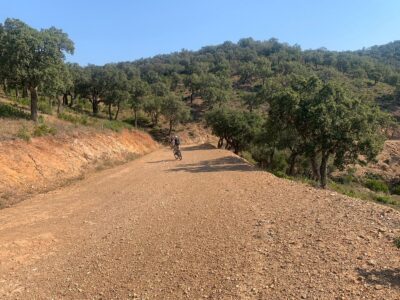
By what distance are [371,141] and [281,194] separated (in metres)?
12.1

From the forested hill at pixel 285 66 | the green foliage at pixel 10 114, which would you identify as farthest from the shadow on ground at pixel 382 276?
the forested hill at pixel 285 66

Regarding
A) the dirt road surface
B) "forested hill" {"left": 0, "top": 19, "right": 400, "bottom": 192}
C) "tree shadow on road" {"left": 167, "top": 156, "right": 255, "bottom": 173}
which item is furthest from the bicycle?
the dirt road surface

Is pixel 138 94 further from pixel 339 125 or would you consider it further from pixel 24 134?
pixel 339 125

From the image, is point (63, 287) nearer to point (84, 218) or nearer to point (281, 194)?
point (84, 218)

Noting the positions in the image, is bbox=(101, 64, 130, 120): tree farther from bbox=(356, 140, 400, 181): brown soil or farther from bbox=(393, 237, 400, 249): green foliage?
bbox=(393, 237, 400, 249): green foliage

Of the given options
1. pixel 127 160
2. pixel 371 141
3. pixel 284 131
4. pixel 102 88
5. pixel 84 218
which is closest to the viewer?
pixel 84 218

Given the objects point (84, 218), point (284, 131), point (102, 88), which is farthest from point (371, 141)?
point (102, 88)

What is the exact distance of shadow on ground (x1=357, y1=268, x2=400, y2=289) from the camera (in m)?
6.79

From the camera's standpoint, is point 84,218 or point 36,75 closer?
point 84,218

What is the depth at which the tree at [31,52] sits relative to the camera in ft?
85.7

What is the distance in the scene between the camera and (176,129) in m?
74.8

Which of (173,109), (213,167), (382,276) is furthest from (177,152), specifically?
(173,109)

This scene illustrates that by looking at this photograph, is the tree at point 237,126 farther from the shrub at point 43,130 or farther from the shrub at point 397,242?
the shrub at point 397,242

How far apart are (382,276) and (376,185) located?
145 ft
